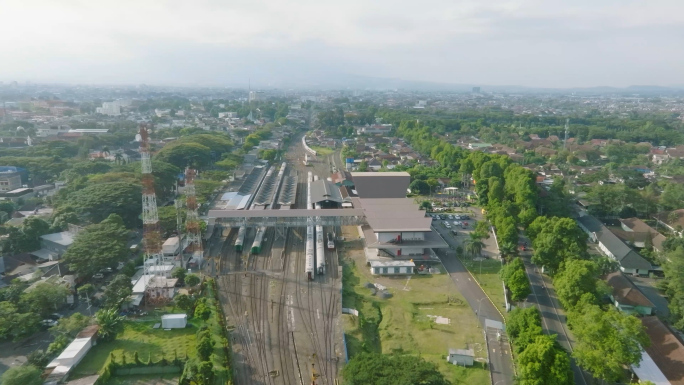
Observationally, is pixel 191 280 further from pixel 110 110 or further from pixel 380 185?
pixel 110 110

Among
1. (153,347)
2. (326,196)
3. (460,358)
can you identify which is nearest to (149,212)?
(153,347)

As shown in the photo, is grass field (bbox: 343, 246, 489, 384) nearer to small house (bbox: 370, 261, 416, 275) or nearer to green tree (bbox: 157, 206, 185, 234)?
small house (bbox: 370, 261, 416, 275)

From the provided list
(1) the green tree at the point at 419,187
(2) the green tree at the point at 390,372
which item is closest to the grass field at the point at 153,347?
(2) the green tree at the point at 390,372

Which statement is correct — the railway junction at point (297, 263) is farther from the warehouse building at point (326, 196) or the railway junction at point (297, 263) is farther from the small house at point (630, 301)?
the small house at point (630, 301)

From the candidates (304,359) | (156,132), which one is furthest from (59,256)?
(156,132)

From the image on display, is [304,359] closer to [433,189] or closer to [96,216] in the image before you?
[96,216]
